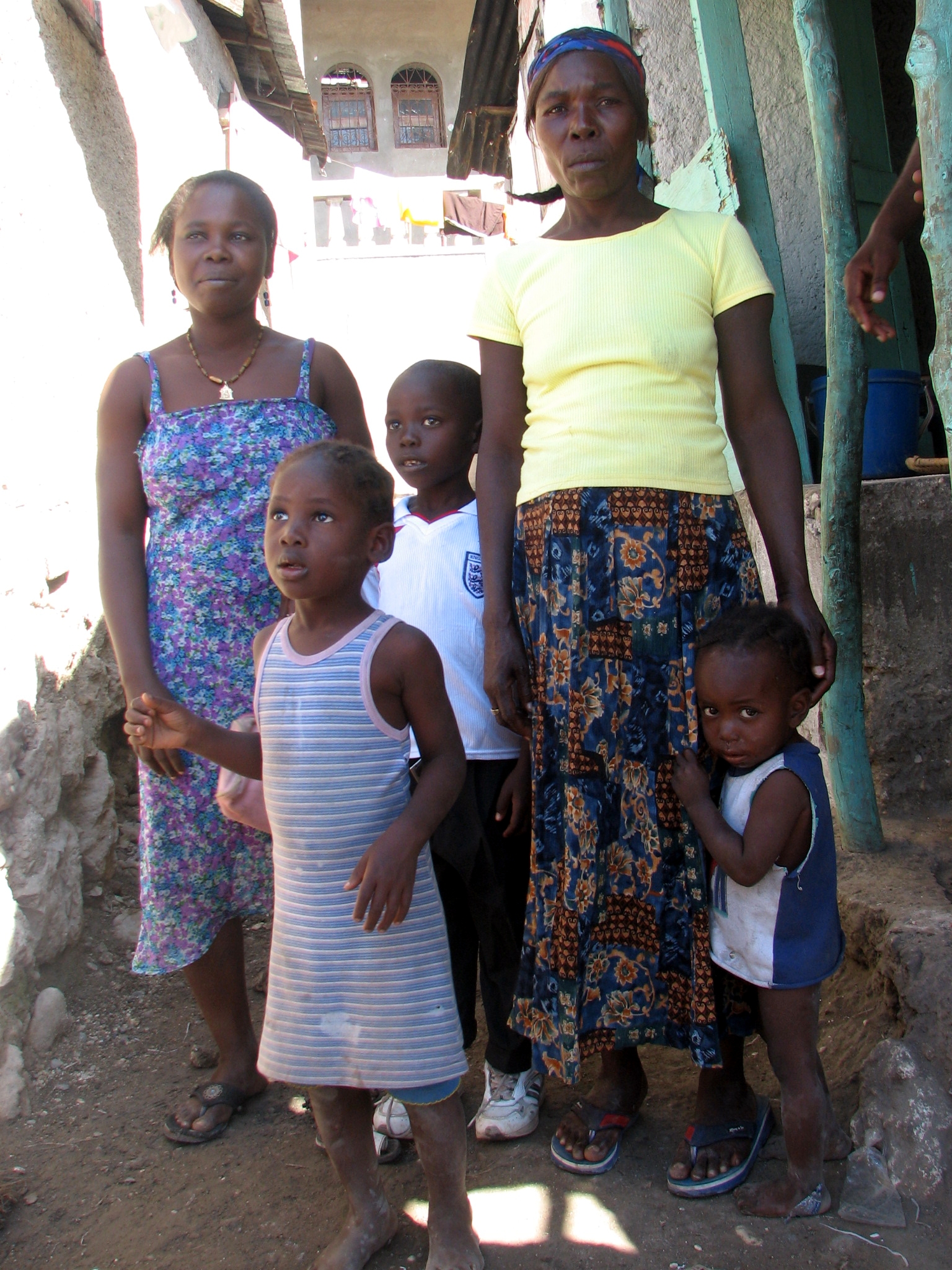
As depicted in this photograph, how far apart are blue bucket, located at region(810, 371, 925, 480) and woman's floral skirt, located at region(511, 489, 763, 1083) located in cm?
198

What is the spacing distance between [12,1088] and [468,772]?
1.27m

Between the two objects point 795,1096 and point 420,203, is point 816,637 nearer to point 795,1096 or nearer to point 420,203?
point 795,1096

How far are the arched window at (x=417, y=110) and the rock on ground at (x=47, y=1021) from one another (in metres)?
19.6

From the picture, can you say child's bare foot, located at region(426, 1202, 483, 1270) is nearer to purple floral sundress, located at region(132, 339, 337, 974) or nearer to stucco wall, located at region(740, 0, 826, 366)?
purple floral sundress, located at region(132, 339, 337, 974)

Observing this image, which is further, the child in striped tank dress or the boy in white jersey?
the boy in white jersey

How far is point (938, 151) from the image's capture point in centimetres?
158

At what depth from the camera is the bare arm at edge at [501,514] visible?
1782 mm

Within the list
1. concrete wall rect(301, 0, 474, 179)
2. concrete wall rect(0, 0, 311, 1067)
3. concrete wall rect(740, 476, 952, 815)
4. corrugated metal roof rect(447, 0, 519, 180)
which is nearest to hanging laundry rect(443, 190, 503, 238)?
corrugated metal roof rect(447, 0, 519, 180)

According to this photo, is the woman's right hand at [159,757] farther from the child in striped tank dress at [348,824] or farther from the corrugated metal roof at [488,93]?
the corrugated metal roof at [488,93]

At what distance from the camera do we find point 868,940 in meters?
2.18

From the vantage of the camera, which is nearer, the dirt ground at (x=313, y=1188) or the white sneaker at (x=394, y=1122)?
the dirt ground at (x=313, y=1188)

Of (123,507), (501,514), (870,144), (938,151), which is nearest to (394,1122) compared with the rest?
(501,514)

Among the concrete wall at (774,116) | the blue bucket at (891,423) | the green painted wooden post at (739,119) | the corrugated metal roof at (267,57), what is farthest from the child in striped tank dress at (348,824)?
the corrugated metal roof at (267,57)

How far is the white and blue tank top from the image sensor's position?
165 cm
